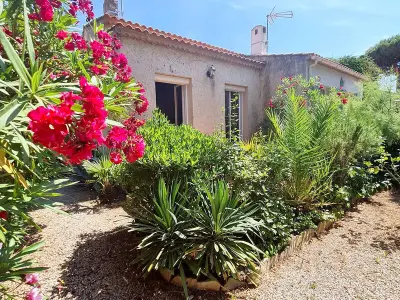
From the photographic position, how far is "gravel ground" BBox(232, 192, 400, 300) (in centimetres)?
300

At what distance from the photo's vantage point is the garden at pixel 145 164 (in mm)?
1539

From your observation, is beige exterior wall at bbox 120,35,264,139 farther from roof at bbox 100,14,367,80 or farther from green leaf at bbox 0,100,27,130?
green leaf at bbox 0,100,27,130

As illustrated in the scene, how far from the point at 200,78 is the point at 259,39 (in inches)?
307

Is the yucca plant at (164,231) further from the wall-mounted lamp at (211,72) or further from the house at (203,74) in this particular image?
the wall-mounted lamp at (211,72)

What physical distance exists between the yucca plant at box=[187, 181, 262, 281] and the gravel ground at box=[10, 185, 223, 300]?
1.15 feet

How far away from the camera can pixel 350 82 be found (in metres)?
14.7

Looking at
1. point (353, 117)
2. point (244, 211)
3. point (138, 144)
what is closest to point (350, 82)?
point (353, 117)

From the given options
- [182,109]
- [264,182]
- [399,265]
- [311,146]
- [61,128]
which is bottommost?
[399,265]

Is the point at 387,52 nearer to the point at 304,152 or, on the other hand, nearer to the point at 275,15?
the point at 275,15

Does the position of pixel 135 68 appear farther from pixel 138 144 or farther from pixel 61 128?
pixel 61 128

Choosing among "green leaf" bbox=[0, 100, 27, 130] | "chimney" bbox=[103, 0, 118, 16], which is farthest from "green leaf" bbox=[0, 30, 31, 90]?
"chimney" bbox=[103, 0, 118, 16]

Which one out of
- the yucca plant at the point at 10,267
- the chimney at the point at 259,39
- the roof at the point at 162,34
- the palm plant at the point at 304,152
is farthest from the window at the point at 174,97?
the chimney at the point at 259,39

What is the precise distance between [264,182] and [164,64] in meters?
4.74

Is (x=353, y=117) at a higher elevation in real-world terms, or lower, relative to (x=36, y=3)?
lower
